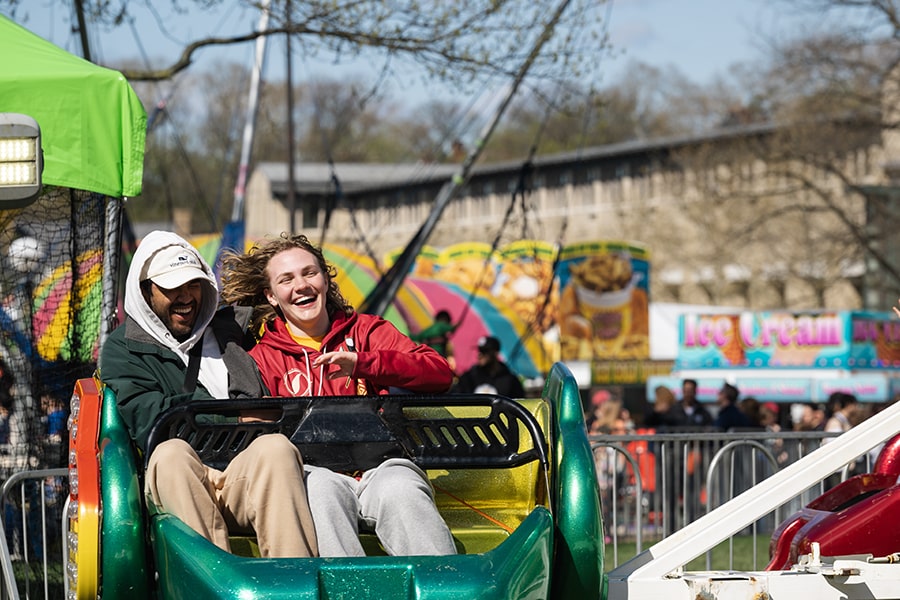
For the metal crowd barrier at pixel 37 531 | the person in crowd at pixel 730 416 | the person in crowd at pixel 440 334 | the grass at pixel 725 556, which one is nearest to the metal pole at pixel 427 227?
the person in crowd at pixel 440 334

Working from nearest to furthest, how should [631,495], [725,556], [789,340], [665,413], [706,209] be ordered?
[725,556]
[631,495]
[665,413]
[789,340]
[706,209]

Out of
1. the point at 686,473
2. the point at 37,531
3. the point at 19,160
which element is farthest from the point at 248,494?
the point at 686,473

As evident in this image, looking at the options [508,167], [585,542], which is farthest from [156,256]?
[508,167]

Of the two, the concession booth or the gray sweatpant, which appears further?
the concession booth

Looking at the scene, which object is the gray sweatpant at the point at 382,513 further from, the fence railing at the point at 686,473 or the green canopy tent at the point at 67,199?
the fence railing at the point at 686,473

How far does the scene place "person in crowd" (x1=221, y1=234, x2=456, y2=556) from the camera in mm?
4152

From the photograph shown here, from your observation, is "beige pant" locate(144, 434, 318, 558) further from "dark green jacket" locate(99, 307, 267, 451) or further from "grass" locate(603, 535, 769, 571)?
"grass" locate(603, 535, 769, 571)

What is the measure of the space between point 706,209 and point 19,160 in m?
48.7

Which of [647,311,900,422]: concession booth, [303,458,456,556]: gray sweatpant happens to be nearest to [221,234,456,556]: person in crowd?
[303,458,456,556]: gray sweatpant

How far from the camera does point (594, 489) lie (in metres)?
4.21

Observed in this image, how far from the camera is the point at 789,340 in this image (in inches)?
983

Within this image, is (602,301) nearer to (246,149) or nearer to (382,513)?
(246,149)

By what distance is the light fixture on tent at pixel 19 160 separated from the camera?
5.04m

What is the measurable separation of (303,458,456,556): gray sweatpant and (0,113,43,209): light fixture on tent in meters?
1.65
